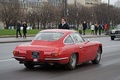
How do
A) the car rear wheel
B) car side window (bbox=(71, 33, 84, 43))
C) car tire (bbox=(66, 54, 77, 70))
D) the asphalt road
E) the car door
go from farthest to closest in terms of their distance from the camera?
car side window (bbox=(71, 33, 84, 43))
the car door
the car rear wheel
car tire (bbox=(66, 54, 77, 70))
the asphalt road

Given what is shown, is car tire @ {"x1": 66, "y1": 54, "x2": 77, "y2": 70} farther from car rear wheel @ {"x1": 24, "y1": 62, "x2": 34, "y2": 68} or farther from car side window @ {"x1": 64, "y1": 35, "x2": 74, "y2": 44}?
car rear wheel @ {"x1": 24, "y1": 62, "x2": 34, "y2": 68}

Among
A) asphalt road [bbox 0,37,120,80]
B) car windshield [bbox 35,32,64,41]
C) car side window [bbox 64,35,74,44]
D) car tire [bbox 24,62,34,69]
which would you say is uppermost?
car windshield [bbox 35,32,64,41]

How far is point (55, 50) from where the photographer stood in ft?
37.1

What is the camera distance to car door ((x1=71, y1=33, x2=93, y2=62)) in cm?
1245

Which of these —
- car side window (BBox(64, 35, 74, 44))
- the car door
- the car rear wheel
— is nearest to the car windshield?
car side window (BBox(64, 35, 74, 44))

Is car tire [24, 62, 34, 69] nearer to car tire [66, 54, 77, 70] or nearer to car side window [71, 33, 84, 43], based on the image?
car tire [66, 54, 77, 70]

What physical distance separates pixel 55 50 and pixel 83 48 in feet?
5.28

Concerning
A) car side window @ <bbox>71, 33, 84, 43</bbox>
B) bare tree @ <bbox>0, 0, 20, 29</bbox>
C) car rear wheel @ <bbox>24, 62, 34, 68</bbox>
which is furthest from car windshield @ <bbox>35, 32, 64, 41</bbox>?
bare tree @ <bbox>0, 0, 20, 29</bbox>

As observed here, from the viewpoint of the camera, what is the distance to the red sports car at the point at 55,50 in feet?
37.1

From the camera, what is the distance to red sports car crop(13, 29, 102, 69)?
1130 centimetres

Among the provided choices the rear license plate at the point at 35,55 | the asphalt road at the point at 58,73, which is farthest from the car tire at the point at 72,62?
the rear license plate at the point at 35,55

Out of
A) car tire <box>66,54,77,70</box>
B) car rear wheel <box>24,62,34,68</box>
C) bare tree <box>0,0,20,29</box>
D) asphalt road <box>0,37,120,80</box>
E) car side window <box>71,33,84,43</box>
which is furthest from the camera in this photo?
bare tree <box>0,0,20,29</box>

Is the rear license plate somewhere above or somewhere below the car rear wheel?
above

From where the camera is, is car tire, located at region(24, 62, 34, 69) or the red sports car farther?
car tire, located at region(24, 62, 34, 69)
